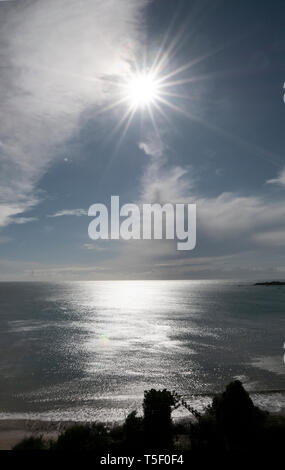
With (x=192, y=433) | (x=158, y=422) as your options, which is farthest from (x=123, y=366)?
(x=158, y=422)

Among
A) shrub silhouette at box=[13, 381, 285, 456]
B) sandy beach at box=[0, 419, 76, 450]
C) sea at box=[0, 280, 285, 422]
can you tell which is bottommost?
sea at box=[0, 280, 285, 422]

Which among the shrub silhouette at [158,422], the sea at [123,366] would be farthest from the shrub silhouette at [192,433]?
the sea at [123,366]

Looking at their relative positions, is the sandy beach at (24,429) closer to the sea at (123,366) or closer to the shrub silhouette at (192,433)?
the sea at (123,366)

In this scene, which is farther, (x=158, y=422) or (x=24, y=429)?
(x=24, y=429)

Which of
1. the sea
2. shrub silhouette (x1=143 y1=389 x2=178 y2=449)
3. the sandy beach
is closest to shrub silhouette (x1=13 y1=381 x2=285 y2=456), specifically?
shrub silhouette (x1=143 y1=389 x2=178 y2=449)

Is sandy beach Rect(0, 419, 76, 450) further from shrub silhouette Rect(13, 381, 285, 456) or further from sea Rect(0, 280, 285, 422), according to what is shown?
shrub silhouette Rect(13, 381, 285, 456)

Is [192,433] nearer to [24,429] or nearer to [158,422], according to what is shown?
[158,422]

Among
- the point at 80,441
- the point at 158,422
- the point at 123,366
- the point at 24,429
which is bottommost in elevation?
the point at 123,366

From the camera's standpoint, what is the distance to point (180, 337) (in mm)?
90562

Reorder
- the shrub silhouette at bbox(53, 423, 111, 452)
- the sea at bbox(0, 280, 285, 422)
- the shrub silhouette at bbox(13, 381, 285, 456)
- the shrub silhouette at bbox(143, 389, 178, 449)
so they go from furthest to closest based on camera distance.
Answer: the sea at bbox(0, 280, 285, 422), the shrub silhouette at bbox(143, 389, 178, 449), the shrub silhouette at bbox(13, 381, 285, 456), the shrub silhouette at bbox(53, 423, 111, 452)

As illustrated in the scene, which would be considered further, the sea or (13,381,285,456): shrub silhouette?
the sea

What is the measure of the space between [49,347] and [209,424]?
192ft
